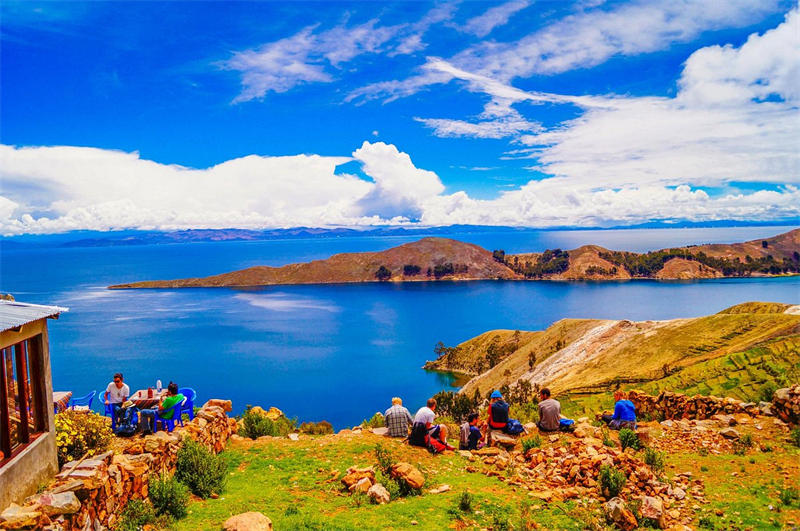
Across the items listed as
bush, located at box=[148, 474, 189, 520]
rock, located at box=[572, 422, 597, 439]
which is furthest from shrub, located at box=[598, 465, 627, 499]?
bush, located at box=[148, 474, 189, 520]

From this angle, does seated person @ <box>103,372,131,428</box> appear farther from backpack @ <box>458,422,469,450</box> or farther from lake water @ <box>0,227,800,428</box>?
lake water @ <box>0,227,800,428</box>

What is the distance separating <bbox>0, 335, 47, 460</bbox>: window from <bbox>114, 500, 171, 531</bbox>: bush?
6.92ft

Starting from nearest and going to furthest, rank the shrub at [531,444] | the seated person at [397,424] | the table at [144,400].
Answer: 1. the shrub at [531,444]
2. the table at [144,400]
3. the seated person at [397,424]

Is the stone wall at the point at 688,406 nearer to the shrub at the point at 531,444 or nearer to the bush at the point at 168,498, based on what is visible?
the shrub at the point at 531,444

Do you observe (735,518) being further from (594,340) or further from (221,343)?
(221,343)

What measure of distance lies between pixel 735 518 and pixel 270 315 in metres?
129

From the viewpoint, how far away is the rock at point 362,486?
10273 millimetres

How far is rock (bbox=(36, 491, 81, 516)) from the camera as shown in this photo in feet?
24.0

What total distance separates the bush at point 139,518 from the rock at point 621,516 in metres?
8.04

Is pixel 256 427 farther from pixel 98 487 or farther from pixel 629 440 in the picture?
pixel 629 440

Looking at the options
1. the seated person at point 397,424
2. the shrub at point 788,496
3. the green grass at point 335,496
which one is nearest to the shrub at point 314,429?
the green grass at point 335,496

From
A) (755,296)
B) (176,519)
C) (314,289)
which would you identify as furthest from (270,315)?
(755,296)

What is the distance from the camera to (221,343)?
94.9 m

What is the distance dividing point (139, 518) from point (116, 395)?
546 cm
